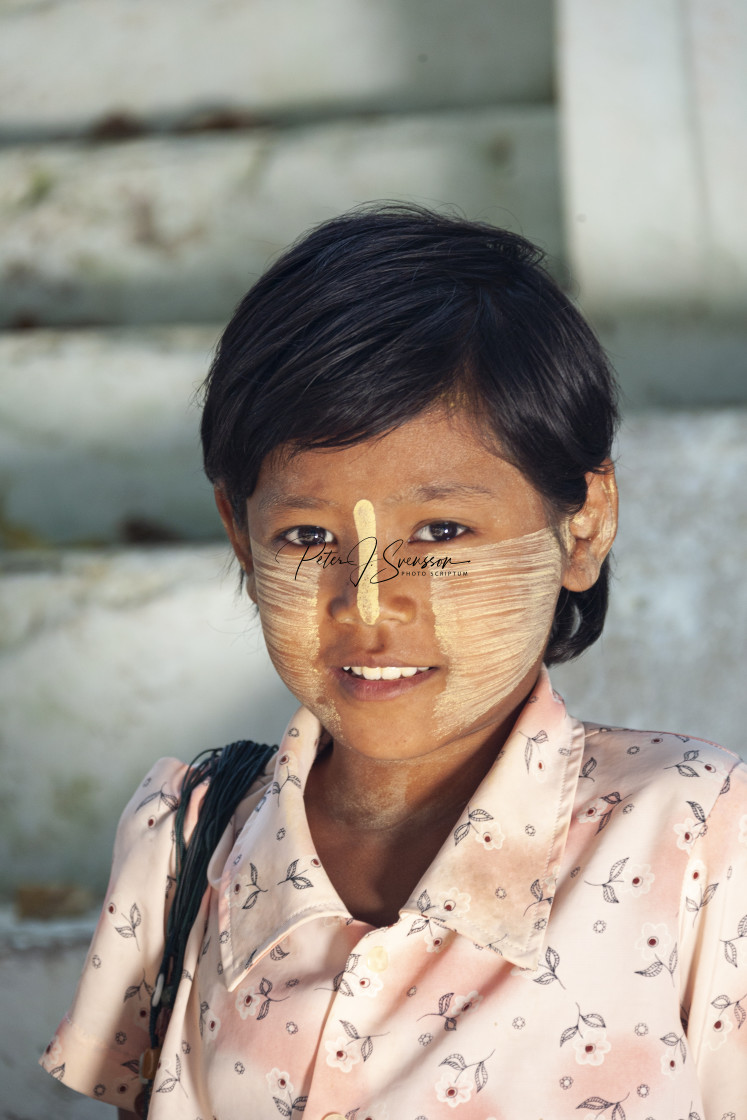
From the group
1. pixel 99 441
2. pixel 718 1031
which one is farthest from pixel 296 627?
pixel 99 441

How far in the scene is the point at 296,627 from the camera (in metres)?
1.14

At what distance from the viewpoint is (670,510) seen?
6.60ft

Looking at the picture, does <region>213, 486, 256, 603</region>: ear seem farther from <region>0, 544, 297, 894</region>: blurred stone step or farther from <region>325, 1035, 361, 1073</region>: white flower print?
<region>0, 544, 297, 894</region>: blurred stone step

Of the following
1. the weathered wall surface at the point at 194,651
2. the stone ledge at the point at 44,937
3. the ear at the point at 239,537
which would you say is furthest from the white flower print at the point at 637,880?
the stone ledge at the point at 44,937

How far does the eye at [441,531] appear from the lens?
3.56 feet

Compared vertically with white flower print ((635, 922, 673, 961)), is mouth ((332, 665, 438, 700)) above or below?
above

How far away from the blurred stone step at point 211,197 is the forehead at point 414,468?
1.60 meters

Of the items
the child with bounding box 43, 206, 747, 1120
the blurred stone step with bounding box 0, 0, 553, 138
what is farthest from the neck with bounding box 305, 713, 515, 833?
the blurred stone step with bounding box 0, 0, 553, 138

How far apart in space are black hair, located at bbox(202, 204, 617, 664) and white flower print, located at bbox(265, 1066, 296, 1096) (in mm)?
549

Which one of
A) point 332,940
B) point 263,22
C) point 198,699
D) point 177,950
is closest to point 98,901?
point 198,699

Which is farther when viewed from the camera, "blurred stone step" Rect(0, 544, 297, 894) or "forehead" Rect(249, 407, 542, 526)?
"blurred stone step" Rect(0, 544, 297, 894)

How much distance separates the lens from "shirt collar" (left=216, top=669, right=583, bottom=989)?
3.40ft

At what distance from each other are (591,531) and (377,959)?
48 cm

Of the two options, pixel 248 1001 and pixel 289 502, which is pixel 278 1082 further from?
pixel 289 502
